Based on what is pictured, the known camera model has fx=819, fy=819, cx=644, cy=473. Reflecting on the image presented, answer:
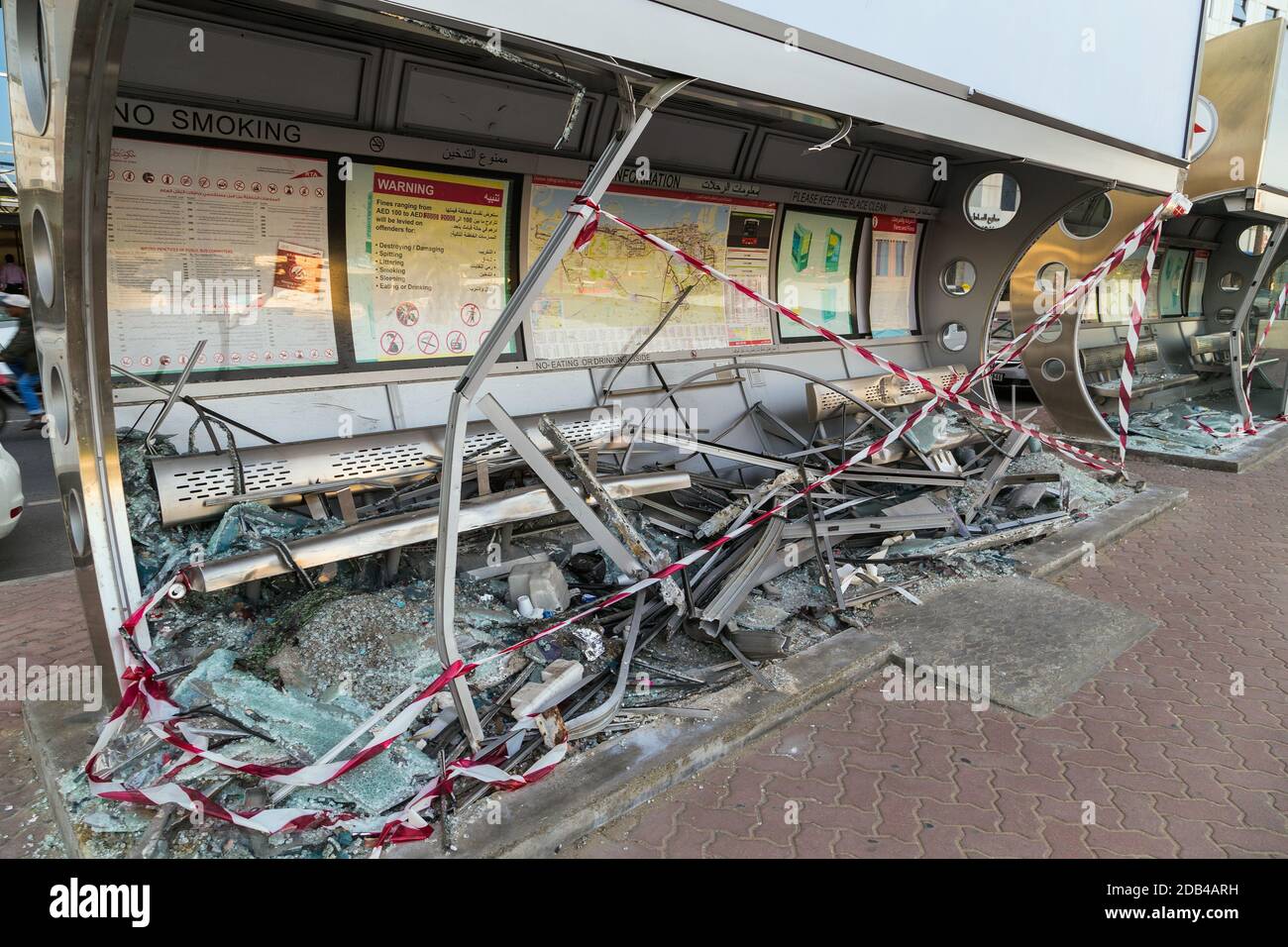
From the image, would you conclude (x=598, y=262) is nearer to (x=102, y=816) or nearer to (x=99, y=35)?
(x=99, y=35)

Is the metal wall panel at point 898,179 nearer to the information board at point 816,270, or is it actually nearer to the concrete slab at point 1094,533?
the information board at point 816,270

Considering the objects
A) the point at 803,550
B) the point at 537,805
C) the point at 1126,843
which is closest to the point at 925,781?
the point at 1126,843

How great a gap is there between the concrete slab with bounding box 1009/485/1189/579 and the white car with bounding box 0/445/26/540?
285 inches

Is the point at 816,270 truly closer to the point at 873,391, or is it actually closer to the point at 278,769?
the point at 873,391

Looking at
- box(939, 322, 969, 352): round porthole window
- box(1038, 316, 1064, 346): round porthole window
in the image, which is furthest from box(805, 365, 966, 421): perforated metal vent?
box(1038, 316, 1064, 346): round porthole window

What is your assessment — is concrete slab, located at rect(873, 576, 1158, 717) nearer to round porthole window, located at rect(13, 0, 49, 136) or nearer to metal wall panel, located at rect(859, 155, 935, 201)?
metal wall panel, located at rect(859, 155, 935, 201)

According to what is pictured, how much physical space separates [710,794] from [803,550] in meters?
2.10

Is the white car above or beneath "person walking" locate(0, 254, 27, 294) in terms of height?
beneath

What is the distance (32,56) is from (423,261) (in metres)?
2.11

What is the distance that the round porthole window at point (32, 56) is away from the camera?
2.79 metres

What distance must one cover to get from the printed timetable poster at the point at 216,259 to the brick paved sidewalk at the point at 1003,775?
1872 mm

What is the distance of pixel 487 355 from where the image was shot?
9.29 feet

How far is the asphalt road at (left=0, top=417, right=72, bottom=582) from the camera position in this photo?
6.03m

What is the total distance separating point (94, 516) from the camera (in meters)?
3.12
